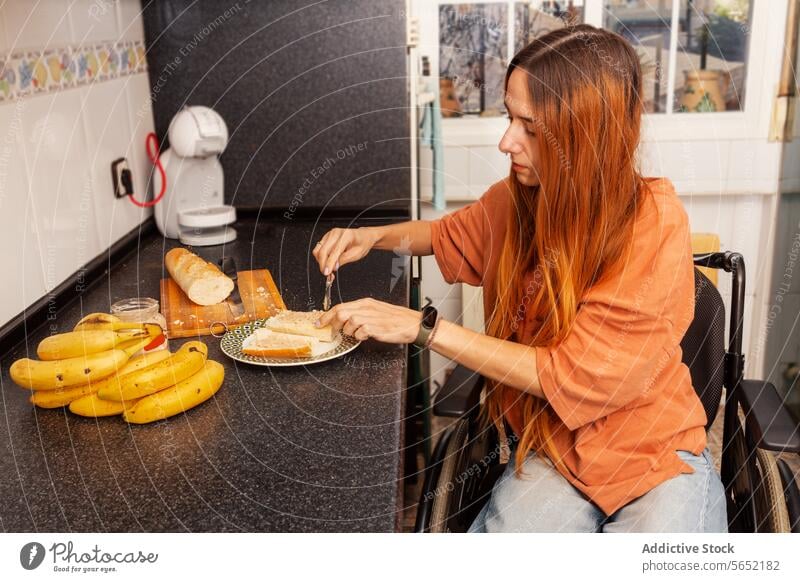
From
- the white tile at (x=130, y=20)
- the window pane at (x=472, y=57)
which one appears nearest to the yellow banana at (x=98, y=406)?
the white tile at (x=130, y=20)

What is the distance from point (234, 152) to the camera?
1.95 meters

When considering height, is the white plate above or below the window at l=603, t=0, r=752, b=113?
below

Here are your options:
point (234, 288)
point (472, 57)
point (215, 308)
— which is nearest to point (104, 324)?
point (215, 308)

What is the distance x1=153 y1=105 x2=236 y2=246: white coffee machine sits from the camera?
1.74m

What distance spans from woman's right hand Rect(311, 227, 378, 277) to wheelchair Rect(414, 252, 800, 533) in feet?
0.94

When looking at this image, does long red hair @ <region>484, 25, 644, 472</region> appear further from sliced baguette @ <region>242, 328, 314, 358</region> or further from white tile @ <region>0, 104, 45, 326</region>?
white tile @ <region>0, 104, 45, 326</region>

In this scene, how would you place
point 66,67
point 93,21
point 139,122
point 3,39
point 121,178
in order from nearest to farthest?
point 3,39, point 66,67, point 93,21, point 121,178, point 139,122

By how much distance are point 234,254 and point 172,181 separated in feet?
0.84

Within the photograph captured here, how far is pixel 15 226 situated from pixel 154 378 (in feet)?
1.42

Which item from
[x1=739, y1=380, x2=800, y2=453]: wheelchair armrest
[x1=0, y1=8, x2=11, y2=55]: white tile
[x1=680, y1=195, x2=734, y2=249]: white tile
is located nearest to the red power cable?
[x1=0, y1=8, x2=11, y2=55]: white tile

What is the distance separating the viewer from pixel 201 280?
1384mm

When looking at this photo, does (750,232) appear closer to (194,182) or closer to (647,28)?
(647,28)
